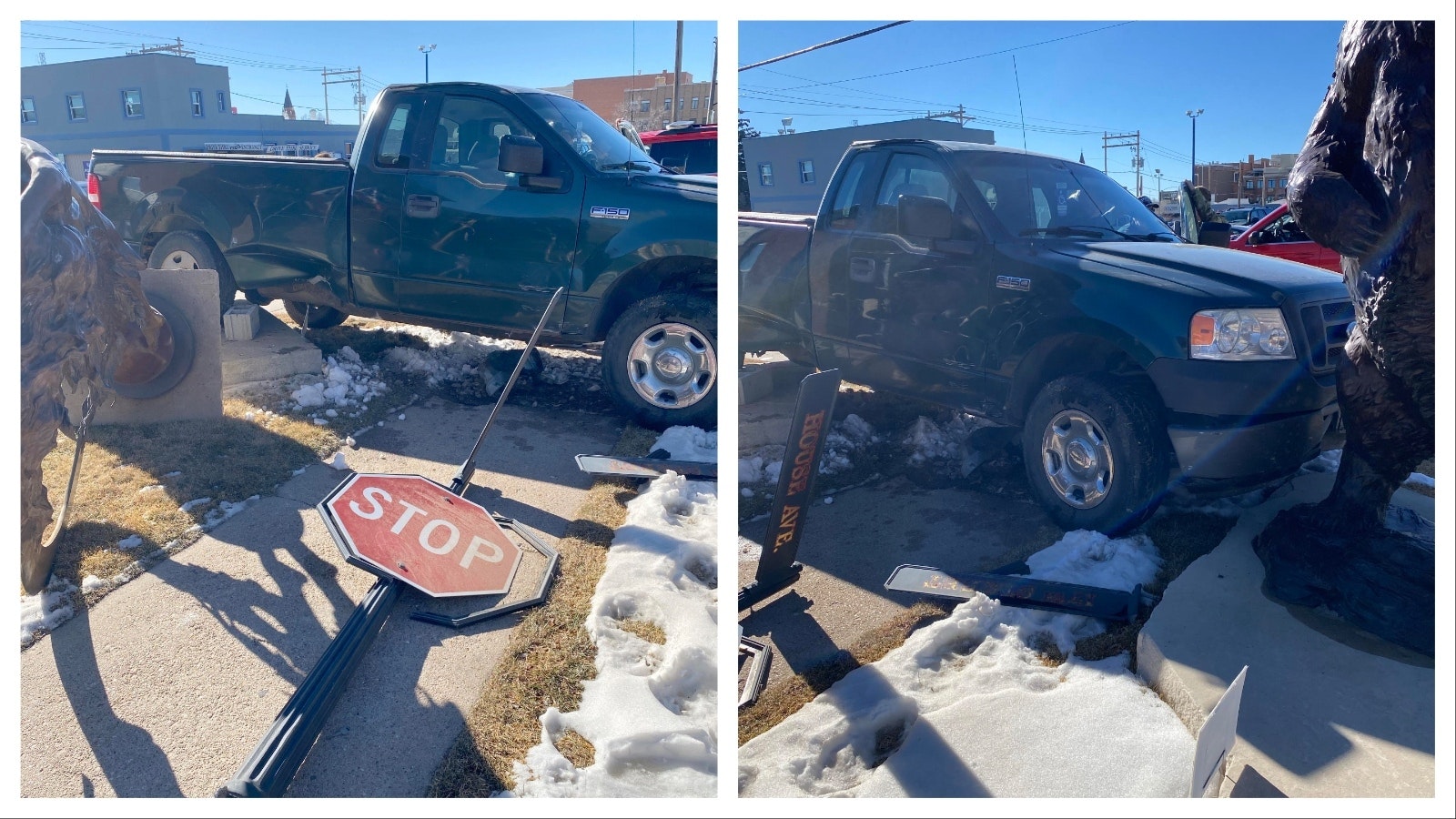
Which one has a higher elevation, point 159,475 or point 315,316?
point 315,316

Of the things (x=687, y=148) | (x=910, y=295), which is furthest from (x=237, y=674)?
(x=687, y=148)

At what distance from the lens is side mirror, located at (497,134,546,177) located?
16.1 ft

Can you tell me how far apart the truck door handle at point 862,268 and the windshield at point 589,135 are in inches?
82.4

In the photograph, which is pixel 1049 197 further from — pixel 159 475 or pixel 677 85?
pixel 159 475

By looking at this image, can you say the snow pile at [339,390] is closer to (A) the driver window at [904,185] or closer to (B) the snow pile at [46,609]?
(B) the snow pile at [46,609]

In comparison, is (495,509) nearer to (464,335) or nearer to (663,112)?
(663,112)

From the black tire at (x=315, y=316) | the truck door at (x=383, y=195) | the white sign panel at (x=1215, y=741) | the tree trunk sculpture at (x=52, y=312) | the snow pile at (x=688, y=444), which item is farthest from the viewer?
the black tire at (x=315, y=316)

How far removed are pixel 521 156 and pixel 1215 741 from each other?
13.6 ft

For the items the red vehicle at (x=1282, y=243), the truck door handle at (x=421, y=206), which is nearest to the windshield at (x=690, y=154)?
the truck door handle at (x=421, y=206)

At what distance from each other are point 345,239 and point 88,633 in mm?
3213

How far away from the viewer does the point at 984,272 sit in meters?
3.38

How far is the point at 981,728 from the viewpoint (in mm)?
2449

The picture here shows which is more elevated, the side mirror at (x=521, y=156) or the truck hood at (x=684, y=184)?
the side mirror at (x=521, y=156)

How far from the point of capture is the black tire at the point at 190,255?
584cm
